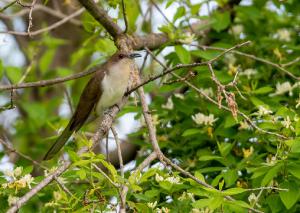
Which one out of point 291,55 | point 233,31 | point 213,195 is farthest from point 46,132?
point 213,195

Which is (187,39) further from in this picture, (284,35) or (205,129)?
(284,35)

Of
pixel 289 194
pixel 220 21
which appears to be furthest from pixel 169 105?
pixel 289 194

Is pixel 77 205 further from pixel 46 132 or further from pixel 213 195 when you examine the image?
pixel 46 132

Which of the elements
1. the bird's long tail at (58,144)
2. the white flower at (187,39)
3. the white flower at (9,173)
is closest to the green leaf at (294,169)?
the white flower at (9,173)

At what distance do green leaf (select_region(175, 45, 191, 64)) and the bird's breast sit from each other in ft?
1.22

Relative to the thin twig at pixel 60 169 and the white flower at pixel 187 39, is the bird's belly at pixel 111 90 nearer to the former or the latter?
the thin twig at pixel 60 169

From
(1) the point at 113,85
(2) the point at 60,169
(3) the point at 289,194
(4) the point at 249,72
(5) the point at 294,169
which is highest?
(2) the point at 60,169

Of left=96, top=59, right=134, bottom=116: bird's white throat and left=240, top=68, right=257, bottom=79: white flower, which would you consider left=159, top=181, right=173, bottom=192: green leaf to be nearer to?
left=96, top=59, right=134, bottom=116: bird's white throat

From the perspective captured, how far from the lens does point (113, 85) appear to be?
538cm

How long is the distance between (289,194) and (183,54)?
1.61 m

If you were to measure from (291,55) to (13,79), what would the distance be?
7.51 ft

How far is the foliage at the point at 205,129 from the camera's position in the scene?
380cm

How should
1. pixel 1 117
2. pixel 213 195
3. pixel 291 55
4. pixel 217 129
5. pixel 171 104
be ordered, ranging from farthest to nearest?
pixel 1 117, pixel 291 55, pixel 171 104, pixel 217 129, pixel 213 195

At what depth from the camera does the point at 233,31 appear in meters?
6.21
